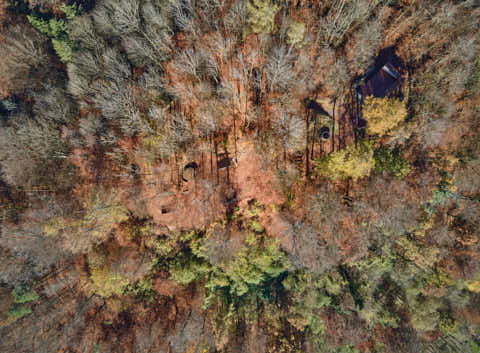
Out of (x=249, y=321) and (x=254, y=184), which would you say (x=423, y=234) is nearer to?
(x=254, y=184)

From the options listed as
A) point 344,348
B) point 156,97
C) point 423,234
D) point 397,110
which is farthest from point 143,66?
point 344,348

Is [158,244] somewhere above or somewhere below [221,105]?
below

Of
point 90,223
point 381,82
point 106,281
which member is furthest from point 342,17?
point 106,281

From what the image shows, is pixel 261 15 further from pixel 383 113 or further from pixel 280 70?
pixel 383 113

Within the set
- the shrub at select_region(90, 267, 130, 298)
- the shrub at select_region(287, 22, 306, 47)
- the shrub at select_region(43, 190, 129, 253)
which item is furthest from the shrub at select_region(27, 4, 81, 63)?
the shrub at select_region(90, 267, 130, 298)

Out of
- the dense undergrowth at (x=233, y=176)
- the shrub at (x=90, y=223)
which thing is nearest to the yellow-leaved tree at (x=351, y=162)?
the dense undergrowth at (x=233, y=176)

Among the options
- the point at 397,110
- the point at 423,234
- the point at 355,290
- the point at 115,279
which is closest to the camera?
the point at 397,110
